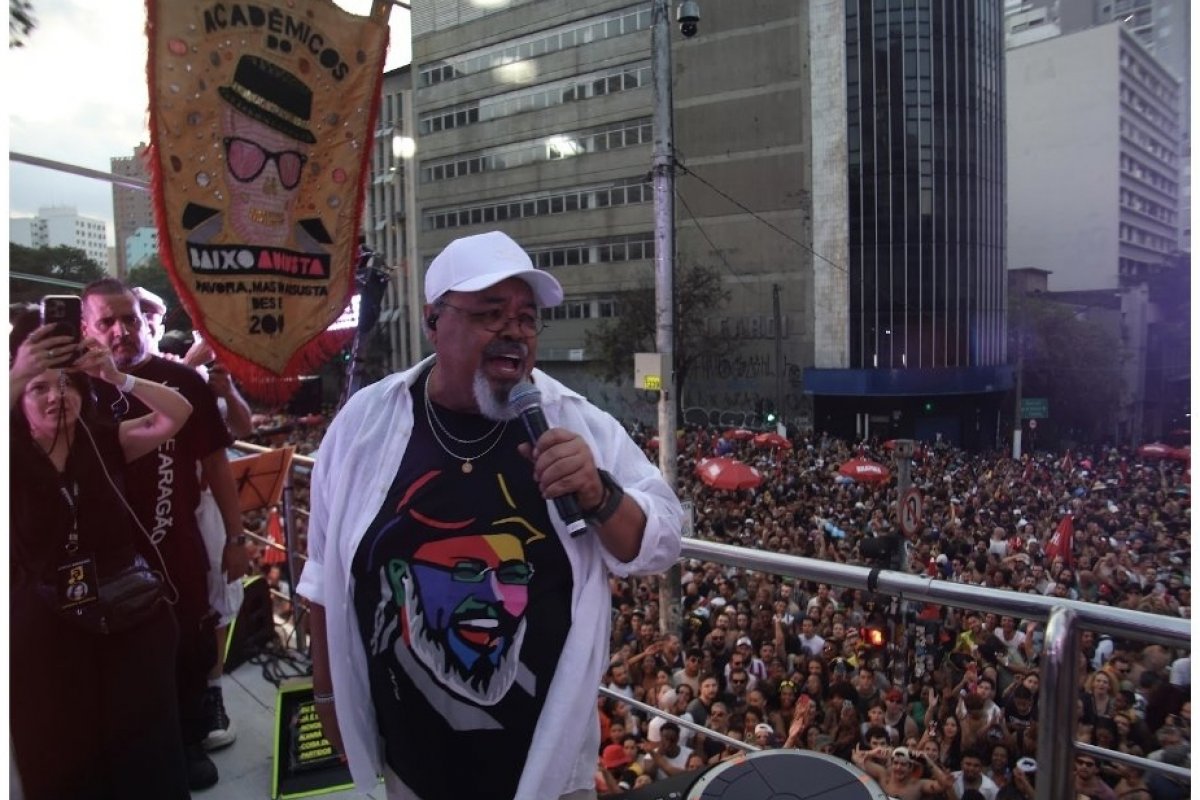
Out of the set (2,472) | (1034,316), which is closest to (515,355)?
(2,472)

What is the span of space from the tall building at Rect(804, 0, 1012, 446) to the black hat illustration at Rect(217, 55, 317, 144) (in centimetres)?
825

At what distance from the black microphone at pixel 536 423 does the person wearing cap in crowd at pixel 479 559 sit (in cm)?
1

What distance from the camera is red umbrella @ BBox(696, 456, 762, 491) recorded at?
1044cm

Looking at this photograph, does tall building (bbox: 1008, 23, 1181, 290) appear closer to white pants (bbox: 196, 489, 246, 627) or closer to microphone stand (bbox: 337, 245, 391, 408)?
microphone stand (bbox: 337, 245, 391, 408)

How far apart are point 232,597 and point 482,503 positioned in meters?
1.48

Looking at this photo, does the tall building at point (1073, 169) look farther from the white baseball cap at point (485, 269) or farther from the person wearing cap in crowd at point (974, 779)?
the white baseball cap at point (485, 269)

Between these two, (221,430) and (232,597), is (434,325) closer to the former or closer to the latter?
(221,430)

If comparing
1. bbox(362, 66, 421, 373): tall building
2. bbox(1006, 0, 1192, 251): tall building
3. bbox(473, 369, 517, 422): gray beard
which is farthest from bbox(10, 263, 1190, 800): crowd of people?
bbox(362, 66, 421, 373): tall building

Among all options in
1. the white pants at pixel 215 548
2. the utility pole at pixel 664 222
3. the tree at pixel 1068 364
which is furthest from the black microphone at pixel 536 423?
the utility pole at pixel 664 222

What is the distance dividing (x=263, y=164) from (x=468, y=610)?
4.90ft

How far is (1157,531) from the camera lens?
7328mm

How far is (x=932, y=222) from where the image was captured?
9391 mm

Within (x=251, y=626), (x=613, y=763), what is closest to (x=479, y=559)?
(x=251, y=626)

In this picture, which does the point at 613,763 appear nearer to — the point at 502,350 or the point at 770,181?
the point at 502,350
